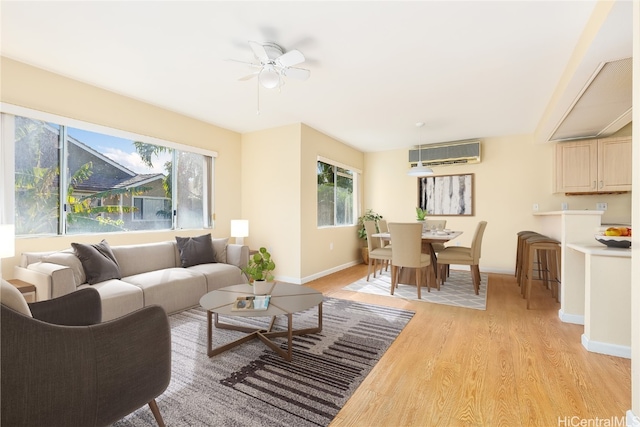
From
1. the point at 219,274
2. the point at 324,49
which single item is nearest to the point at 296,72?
the point at 324,49

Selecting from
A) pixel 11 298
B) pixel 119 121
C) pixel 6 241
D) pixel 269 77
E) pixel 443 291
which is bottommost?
pixel 443 291

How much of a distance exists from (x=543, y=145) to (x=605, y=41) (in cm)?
364

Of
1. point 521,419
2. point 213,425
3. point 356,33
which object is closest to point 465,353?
point 521,419

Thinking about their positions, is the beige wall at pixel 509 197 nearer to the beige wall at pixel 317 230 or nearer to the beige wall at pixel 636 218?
the beige wall at pixel 317 230

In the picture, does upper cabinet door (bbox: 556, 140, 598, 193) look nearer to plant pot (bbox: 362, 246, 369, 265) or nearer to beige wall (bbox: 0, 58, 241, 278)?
plant pot (bbox: 362, 246, 369, 265)

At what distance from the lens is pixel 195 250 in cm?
374

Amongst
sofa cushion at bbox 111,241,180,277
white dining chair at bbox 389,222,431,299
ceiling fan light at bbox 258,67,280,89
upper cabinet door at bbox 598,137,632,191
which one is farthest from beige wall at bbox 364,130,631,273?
sofa cushion at bbox 111,241,180,277

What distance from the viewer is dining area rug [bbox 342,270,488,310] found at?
3.64m

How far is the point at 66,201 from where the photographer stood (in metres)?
3.06

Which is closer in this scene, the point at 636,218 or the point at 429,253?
the point at 636,218

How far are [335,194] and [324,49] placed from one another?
11.4 feet

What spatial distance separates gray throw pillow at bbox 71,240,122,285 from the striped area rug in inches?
31.7

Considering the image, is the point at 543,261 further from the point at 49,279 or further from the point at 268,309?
the point at 49,279

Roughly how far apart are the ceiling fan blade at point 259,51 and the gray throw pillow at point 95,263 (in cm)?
248
